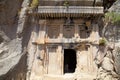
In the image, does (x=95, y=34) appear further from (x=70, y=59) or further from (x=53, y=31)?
(x=70, y=59)

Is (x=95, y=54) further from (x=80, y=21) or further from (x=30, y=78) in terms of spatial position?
(x=30, y=78)

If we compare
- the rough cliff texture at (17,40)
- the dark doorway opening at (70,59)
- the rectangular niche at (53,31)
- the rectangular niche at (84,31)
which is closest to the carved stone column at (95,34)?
the rectangular niche at (84,31)

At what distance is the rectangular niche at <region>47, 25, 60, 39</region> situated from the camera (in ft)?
31.0

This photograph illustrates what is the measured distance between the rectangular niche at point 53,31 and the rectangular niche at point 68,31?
0.92 feet

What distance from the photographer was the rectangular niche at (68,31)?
9.47 m

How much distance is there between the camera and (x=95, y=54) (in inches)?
355

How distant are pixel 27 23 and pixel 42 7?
88 centimetres

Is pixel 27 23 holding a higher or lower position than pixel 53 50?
higher

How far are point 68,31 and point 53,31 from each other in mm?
602

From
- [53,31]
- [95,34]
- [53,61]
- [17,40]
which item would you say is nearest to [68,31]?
[53,31]

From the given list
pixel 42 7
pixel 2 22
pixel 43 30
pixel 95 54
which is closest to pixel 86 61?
pixel 95 54

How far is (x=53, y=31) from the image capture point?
9539mm

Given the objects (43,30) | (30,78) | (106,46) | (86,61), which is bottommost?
(30,78)

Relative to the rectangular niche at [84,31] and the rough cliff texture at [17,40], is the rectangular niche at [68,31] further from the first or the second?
the rough cliff texture at [17,40]
